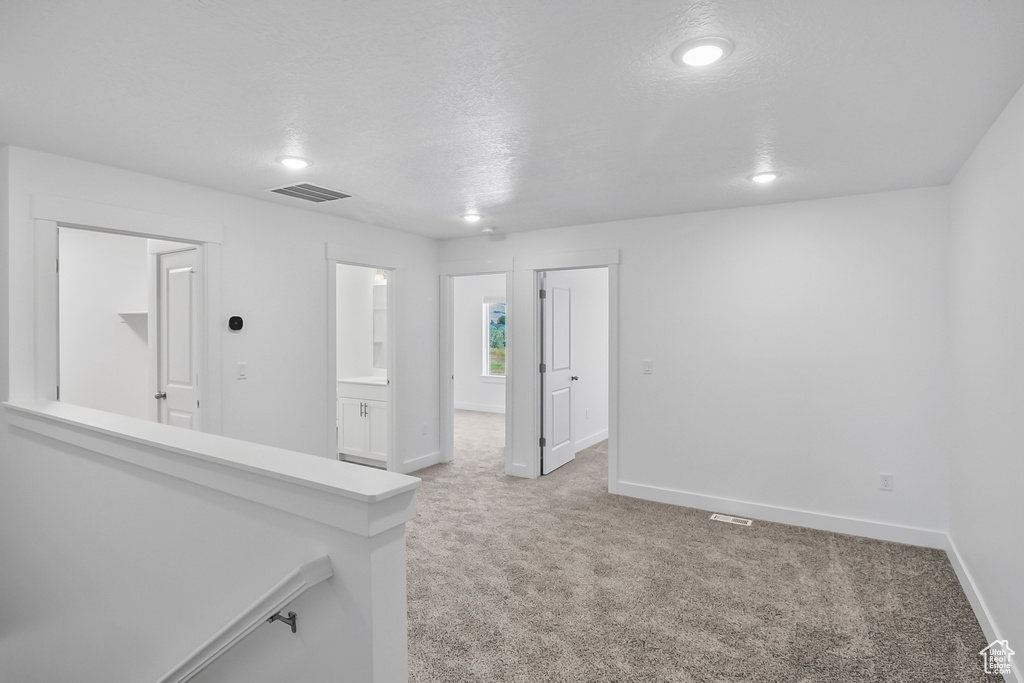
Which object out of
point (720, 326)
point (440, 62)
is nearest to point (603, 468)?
point (720, 326)

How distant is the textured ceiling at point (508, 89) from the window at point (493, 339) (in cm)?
566

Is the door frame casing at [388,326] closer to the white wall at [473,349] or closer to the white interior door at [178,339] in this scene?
the white interior door at [178,339]

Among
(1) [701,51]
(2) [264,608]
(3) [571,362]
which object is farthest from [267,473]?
(3) [571,362]

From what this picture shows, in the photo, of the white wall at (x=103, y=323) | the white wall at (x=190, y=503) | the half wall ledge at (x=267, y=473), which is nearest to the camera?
the half wall ledge at (x=267, y=473)

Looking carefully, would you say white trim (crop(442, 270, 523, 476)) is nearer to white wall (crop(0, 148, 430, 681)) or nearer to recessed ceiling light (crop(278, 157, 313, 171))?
white wall (crop(0, 148, 430, 681))

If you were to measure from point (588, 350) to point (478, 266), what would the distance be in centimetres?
164

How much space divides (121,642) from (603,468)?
3973 millimetres

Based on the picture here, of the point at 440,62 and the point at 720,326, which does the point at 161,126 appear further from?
the point at 720,326

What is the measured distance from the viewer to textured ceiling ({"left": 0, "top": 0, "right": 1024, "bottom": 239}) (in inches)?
60.9

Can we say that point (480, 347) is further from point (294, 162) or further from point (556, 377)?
point (294, 162)

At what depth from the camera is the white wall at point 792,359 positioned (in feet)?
11.2

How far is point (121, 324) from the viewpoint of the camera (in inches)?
190

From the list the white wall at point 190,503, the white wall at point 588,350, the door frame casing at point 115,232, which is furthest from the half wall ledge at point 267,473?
the white wall at point 588,350

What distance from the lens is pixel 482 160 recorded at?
2865 millimetres
